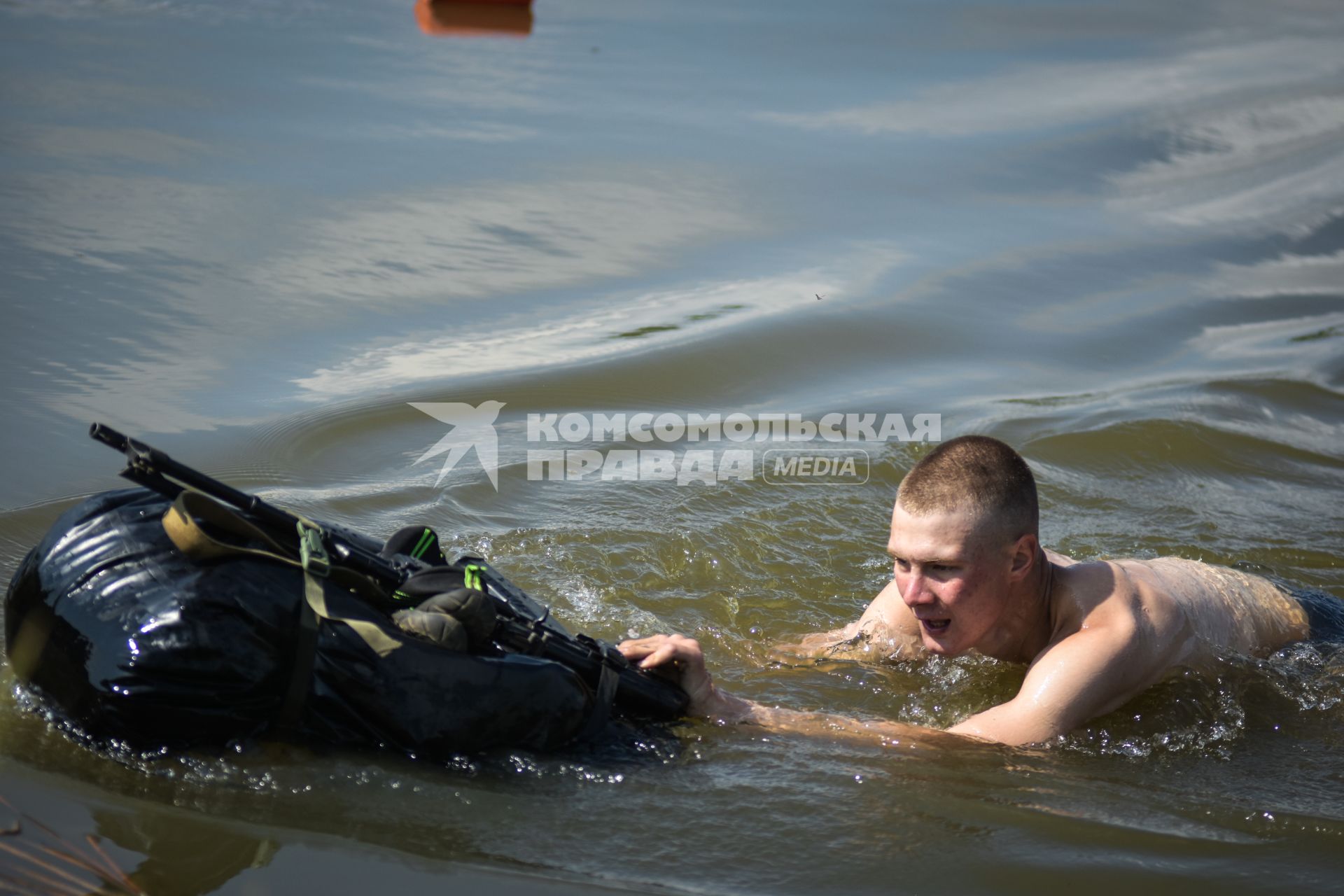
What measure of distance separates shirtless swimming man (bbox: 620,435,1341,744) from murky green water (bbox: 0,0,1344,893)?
0.13 meters

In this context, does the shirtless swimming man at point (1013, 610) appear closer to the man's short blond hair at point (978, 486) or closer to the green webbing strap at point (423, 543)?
the man's short blond hair at point (978, 486)

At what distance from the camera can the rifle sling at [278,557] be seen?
2922 millimetres

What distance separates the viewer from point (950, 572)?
3.99 m

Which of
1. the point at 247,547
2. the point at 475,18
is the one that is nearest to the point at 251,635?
the point at 247,547

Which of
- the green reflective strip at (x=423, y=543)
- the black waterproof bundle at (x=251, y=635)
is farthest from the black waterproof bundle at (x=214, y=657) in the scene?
the green reflective strip at (x=423, y=543)

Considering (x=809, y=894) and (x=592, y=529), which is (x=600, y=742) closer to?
(x=809, y=894)

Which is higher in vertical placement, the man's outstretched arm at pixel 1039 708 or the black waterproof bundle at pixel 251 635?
the black waterproof bundle at pixel 251 635

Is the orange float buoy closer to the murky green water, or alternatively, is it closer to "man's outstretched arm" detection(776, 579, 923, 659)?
the murky green water

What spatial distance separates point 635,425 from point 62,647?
12.6 feet

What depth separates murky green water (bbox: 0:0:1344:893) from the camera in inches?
127

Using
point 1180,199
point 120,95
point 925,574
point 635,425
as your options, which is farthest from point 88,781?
point 1180,199

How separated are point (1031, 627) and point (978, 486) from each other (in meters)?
0.56

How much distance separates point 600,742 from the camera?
3.43 metres

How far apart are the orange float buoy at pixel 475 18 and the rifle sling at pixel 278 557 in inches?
430
